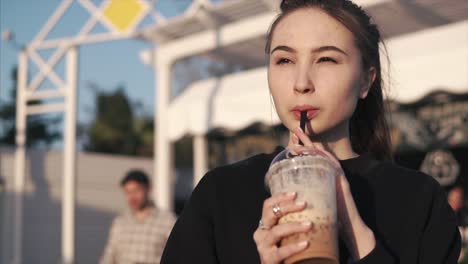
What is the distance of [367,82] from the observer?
157 centimetres

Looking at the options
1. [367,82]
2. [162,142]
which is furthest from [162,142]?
[367,82]

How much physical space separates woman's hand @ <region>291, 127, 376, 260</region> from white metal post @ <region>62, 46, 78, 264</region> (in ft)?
28.9

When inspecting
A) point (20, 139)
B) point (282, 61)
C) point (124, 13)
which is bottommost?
point (282, 61)

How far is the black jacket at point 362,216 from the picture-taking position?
1.35 meters

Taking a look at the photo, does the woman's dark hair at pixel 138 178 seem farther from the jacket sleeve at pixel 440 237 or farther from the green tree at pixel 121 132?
the green tree at pixel 121 132

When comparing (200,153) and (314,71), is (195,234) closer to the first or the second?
(314,71)

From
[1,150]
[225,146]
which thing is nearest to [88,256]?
[1,150]

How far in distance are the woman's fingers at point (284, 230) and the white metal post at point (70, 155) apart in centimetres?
886

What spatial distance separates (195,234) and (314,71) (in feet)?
1.39

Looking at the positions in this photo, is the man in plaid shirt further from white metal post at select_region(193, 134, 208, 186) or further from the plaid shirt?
white metal post at select_region(193, 134, 208, 186)

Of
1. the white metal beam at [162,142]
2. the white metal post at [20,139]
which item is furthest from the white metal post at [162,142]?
the white metal post at [20,139]

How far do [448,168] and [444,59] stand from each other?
424 centimetres

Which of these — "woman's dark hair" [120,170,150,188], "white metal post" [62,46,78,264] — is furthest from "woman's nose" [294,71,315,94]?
"white metal post" [62,46,78,264]

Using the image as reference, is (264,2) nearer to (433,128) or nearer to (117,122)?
(433,128)
